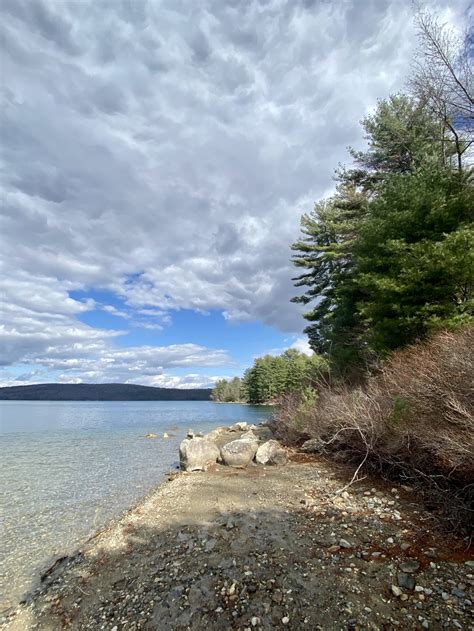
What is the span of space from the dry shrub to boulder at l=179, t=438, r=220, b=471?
177 inches

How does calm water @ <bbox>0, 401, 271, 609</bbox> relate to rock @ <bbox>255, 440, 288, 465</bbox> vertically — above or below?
below

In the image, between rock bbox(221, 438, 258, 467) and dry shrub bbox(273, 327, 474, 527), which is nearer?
dry shrub bbox(273, 327, 474, 527)

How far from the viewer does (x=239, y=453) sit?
11.3 meters

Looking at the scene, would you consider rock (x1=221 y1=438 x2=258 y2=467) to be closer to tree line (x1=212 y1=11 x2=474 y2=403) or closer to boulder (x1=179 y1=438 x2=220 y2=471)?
boulder (x1=179 y1=438 x2=220 y2=471)

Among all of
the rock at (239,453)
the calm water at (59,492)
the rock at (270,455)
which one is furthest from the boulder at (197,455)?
the rock at (270,455)

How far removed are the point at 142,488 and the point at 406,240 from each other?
40.2 feet

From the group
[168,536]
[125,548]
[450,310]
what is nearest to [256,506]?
[168,536]

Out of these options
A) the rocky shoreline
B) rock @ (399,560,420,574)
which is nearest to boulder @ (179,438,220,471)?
the rocky shoreline

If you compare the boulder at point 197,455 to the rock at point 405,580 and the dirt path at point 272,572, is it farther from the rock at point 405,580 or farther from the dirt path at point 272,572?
the rock at point 405,580

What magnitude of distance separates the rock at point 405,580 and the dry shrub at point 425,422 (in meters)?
1.43

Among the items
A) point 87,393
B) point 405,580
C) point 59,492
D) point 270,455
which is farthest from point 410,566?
point 87,393

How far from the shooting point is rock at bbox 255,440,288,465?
1088 cm

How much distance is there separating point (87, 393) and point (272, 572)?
18686 cm

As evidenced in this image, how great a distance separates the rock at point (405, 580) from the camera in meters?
3.81
